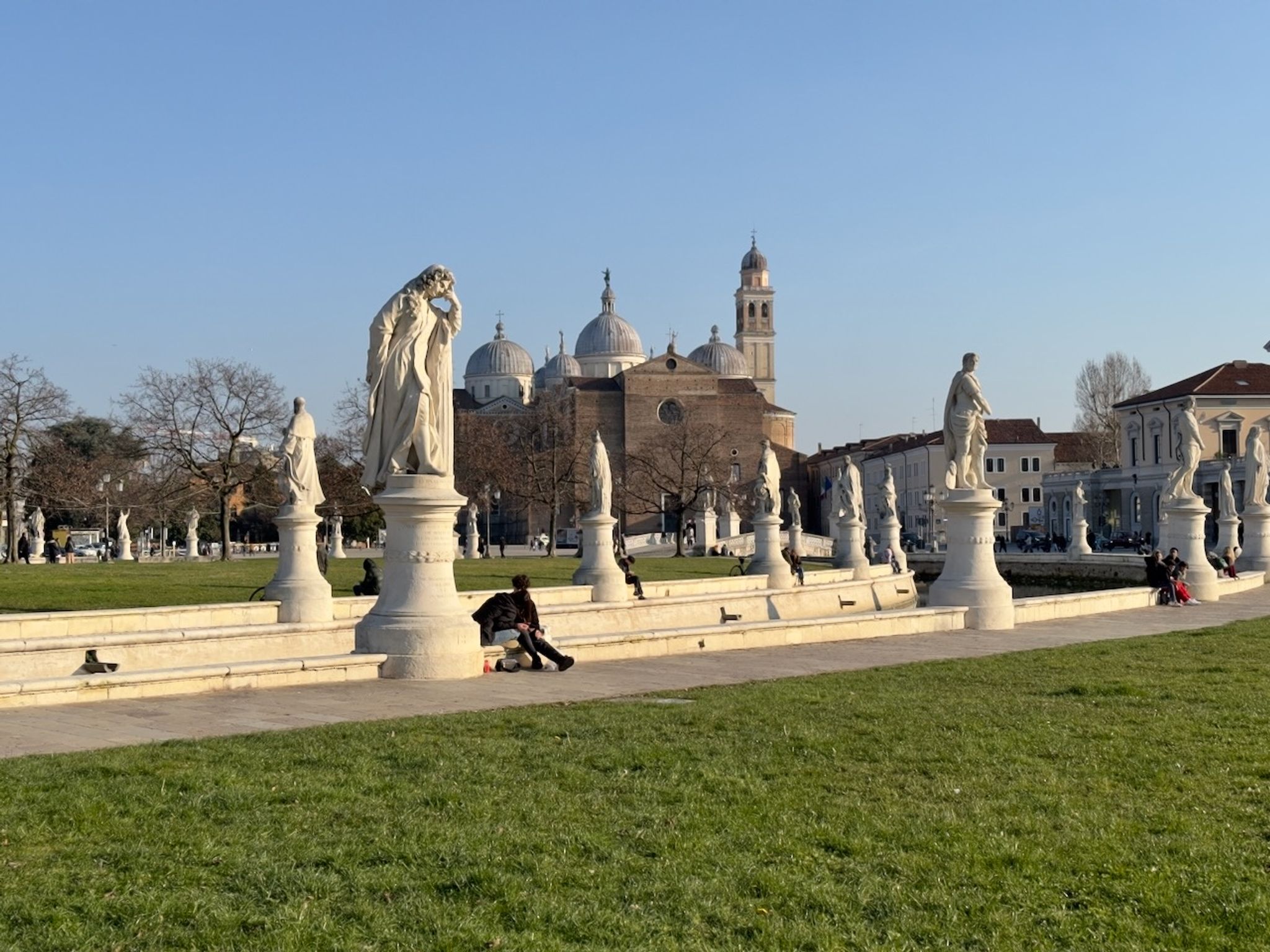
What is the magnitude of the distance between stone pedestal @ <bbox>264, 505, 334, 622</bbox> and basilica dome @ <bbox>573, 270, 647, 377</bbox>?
4488 inches

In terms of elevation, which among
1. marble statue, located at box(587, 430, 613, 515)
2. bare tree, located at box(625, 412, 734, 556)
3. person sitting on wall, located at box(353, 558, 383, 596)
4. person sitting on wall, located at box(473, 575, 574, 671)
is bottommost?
person sitting on wall, located at box(473, 575, 574, 671)

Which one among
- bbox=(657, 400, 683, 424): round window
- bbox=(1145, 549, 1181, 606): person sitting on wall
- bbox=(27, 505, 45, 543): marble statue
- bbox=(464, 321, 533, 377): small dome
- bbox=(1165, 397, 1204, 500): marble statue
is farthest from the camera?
bbox=(464, 321, 533, 377): small dome

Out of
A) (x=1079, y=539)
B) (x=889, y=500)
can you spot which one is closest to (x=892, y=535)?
(x=889, y=500)

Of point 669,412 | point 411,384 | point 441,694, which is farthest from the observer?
point 669,412

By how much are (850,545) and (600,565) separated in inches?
633

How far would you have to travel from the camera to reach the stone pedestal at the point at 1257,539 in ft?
110

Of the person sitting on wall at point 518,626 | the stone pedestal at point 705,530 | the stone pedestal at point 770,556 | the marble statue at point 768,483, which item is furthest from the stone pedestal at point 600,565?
the stone pedestal at point 705,530

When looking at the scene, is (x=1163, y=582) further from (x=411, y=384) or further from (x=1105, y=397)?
(x=1105, y=397)

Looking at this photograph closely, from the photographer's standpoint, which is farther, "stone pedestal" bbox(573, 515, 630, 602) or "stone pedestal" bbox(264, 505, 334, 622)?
"stone pedestal" bbox(573, 515, 630, 602)

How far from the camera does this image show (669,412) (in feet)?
369

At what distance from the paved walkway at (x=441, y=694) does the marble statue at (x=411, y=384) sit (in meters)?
2.17

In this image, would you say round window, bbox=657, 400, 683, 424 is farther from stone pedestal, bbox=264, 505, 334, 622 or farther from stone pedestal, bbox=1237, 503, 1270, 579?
stone pedestal, bbox=264, 505, 334, 622

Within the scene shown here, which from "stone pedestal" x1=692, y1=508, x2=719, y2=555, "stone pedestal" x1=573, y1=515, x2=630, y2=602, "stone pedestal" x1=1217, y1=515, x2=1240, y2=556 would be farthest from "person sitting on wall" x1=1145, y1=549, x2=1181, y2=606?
"stone pedestal" x1=692, y1=508, x2=719, y2=555

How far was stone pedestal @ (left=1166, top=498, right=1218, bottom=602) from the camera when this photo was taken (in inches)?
1063
